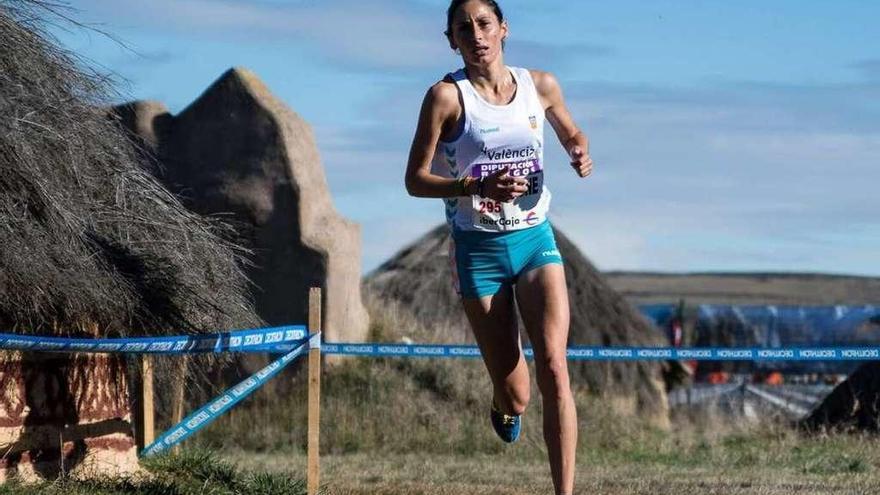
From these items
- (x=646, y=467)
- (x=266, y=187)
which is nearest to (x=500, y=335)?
(x=646, y=467)

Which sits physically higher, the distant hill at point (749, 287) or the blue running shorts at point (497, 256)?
the distant hill at point (749, 287)

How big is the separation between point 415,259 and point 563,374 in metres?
15.7

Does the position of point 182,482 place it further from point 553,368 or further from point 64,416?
point 553,368

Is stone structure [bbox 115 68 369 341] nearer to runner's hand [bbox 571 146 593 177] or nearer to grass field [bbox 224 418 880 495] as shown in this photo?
grass field [bbox 224 418 880 495]

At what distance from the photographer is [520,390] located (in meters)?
7.82

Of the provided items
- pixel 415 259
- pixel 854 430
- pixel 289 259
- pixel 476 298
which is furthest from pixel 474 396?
pixel 476 298

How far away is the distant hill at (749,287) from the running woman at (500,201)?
63.8 metres

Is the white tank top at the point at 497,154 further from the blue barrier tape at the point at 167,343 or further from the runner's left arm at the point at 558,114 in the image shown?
the blue barrier tape at the point at 167,343

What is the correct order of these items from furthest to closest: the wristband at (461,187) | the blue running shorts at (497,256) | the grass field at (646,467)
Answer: the grass field at (646,467) < the blue running shorts at (497,256) < the wristband at (461,187)

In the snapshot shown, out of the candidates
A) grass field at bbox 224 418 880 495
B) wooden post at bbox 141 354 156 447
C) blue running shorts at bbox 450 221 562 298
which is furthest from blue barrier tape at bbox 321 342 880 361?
blue running shorts at bbox 450 221 562 298

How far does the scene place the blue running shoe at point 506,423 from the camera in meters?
8.16

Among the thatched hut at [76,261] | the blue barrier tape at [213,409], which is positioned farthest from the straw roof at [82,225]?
the blue barrier tape at [213,409]

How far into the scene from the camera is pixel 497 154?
7.34m

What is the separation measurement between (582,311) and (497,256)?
595 inches
